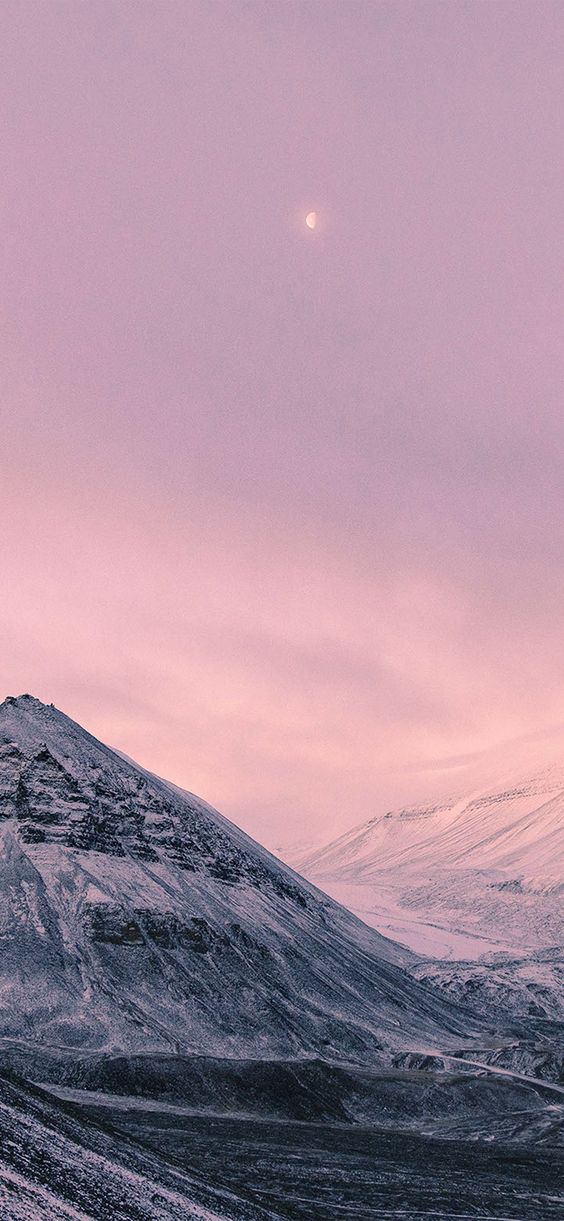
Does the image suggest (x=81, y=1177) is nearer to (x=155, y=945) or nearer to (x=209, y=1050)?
(x=209, y=1050)

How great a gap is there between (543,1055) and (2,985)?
78.6 m

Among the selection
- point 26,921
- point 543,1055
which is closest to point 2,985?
point 26,921

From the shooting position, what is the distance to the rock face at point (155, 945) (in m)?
129

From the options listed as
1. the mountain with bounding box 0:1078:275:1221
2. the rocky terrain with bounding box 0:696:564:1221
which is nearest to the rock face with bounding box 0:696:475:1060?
the rocky terrain with bounding box 0:696:564:1221

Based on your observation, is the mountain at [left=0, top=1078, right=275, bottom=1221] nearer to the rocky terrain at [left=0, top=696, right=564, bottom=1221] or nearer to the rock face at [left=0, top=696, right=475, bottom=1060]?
the rocky terrain at [left=0, top=696, right=564, bottom=1221]

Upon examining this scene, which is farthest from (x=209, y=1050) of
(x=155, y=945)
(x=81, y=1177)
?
(x=81, y=1177)

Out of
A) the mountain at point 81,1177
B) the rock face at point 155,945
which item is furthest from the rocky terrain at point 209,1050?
the rock face at point 155,945

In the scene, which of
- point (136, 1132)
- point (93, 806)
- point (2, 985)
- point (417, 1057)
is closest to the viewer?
point (136, 1132)

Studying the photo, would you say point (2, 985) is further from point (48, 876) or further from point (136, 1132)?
point (136, 1132)

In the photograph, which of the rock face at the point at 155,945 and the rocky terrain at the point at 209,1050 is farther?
the rock face at the point at 155,945

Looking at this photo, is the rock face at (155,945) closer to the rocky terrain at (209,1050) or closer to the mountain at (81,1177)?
the rocky terrain at (209,1050)

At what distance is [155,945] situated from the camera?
147 metres

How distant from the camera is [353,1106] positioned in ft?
377

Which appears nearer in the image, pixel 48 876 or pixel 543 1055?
pixel 543 1055
